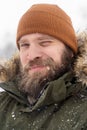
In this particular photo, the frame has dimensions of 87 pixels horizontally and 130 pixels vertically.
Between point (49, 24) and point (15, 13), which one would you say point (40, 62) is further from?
point (15, 13)

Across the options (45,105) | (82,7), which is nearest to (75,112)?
(45,105)

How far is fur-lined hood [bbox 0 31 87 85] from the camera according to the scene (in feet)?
9.84

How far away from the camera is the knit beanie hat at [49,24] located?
3.20 metres

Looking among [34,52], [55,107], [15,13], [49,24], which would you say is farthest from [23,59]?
[15,13]

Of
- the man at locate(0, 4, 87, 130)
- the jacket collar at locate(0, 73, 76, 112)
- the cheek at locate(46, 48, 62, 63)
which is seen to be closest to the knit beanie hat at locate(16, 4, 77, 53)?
the man at locate(0, 4, 87, 130)

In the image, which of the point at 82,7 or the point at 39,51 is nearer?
the point at 39,51

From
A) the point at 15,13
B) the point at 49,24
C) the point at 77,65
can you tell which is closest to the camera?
the point at 77,65

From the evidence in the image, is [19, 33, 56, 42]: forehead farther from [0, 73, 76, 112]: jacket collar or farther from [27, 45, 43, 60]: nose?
[0, 73, 76, 112]: jacket collar

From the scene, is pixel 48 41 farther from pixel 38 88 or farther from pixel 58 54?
pixel 38 88

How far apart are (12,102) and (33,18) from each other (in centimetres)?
58

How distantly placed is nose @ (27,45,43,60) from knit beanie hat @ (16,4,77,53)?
0.13 metres

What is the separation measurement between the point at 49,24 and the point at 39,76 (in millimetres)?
396

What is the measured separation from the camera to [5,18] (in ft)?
49.7

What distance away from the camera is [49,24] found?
10.7ft
